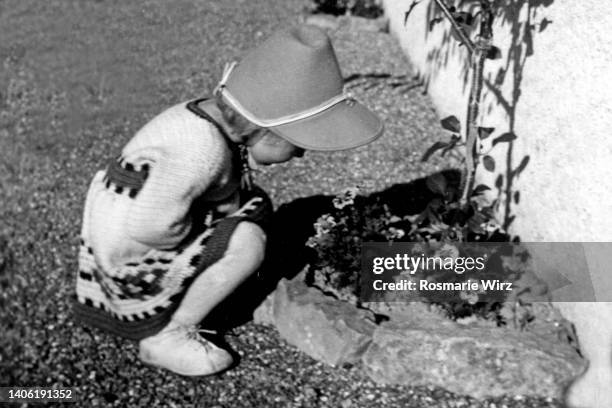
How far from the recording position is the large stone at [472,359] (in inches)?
95.2

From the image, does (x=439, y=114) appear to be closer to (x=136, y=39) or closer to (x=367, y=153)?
(x=367, y=153)

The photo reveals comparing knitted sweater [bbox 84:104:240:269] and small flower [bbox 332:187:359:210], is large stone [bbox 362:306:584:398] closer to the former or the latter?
small flower [bbox 332:187:359:210]

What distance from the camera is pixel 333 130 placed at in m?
2.24

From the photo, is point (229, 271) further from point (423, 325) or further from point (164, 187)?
point (423, 325)

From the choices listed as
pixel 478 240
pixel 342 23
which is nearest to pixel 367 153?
pixel 478 240

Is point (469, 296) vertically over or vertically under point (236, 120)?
under

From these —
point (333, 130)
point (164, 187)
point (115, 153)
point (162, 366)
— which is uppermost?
point (333, 130)

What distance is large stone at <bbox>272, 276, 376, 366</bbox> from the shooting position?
254 cm

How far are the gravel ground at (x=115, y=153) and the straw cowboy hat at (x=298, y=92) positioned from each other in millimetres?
894

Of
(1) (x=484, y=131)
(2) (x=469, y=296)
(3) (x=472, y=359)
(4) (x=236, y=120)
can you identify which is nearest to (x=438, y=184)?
(1) (x=484, y=131)

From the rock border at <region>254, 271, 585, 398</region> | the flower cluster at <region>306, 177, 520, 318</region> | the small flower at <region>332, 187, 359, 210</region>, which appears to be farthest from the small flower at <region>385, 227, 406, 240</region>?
the rock border at <region>254, 271, 585, 398</region>

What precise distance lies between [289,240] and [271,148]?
909 mm

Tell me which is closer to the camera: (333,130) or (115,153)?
(333,130)

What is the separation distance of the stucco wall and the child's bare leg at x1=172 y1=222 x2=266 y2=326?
1.14m
